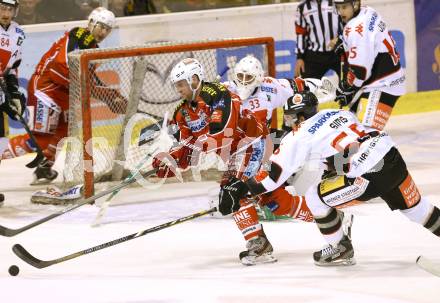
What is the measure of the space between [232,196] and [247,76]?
160 centimetres

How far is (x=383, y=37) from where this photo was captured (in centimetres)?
698

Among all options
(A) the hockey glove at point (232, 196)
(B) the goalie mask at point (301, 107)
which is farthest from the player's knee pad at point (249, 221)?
(B) the goalie mask at point (301, 107)

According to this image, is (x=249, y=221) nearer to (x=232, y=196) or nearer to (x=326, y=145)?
(x=232, y=196)

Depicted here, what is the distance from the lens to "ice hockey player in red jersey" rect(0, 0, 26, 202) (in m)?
7.35

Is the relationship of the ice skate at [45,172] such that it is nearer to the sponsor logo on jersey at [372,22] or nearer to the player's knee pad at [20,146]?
the player's knee pad at [20,146]

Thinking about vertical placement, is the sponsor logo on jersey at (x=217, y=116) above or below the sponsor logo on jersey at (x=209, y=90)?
below

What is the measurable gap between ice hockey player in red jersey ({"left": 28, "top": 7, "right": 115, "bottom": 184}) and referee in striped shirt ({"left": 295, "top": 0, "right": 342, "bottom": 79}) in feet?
5.96

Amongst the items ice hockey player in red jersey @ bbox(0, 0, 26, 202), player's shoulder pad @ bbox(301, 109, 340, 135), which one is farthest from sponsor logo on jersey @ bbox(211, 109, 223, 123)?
ice hockey player in red jersey @ bbox(0, 0, 26, 202)

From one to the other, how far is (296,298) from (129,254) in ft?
4.56

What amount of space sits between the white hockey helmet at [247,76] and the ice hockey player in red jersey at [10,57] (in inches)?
62.3

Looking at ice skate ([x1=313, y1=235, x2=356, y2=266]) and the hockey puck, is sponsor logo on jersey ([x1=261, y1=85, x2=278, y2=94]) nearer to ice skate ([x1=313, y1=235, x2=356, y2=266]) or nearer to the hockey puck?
ice skate ([x1=313, y1=235, x2=356, y2=266])

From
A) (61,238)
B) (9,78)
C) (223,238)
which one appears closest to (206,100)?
(223,238)

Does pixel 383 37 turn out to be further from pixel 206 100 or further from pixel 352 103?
pixel 206 100

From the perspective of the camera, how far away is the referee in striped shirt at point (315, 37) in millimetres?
8633
